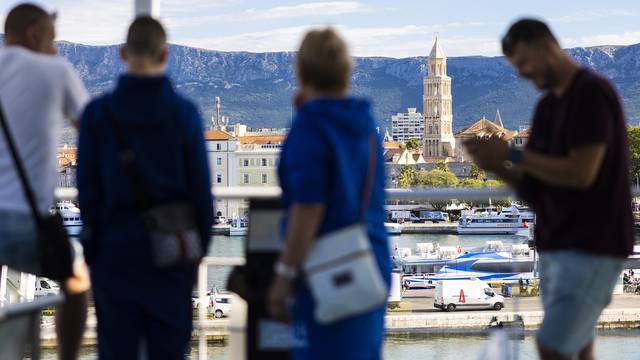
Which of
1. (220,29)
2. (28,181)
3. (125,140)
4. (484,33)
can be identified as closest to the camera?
(125,140)

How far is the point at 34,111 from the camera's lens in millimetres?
2320

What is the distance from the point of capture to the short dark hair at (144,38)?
80.6 inches

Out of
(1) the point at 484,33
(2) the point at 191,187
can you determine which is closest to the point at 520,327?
(2) the point at 191,187

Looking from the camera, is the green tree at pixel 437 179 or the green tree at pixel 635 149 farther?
the green tree at pixel 437 179

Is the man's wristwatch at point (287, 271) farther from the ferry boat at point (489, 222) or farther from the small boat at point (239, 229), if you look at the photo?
the ferry boat at point (489, 222)

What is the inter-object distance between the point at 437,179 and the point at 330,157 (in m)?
103

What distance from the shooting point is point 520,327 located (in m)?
2.79

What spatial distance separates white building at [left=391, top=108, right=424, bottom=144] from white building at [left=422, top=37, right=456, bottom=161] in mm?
46763

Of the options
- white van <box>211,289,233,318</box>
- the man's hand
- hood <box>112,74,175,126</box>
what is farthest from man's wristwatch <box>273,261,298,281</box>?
white van <box>211,289,233,318</box>

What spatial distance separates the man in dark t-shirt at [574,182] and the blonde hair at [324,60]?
0.41 metres

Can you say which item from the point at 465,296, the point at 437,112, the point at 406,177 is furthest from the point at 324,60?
the point at 437,112

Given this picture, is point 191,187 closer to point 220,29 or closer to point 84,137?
point 84,137

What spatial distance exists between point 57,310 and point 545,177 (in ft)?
3.36

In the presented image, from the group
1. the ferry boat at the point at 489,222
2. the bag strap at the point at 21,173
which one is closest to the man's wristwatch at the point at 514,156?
the bag strap at the point at 21,173
